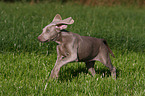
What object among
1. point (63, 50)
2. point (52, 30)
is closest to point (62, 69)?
point (63, 50)

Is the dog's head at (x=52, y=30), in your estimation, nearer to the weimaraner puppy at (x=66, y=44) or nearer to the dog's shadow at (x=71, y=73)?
the weimaraner puppy at (x=66, y=44)

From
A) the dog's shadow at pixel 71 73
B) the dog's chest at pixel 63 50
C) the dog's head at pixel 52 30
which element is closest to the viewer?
the dog's head at pixel 52 30

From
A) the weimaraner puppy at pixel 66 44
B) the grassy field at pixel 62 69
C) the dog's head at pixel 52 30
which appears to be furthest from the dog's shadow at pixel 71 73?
the dog's head at pixel 52 30

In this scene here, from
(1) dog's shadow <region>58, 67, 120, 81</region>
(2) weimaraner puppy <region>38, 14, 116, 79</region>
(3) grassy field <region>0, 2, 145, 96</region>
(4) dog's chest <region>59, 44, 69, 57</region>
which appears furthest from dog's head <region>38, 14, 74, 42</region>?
(1) dog's shadow <region>58, 67, 120, 81</region>

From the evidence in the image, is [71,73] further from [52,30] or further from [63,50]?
[52,30]

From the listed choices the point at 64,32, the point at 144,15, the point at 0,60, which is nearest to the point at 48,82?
the point at 64,32

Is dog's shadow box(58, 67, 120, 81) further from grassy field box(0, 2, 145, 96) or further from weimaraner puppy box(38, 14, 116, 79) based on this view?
weimaraner puppy box(38, 14, 116, 79)

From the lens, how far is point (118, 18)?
11727 mm

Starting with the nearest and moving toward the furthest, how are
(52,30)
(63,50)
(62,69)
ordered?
1. (52,30)
2. (63,50)
3. (62,69)

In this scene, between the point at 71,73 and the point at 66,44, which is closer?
the point at 66,44

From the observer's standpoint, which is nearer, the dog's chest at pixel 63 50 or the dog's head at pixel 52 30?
the dog's head at pixel 52 30

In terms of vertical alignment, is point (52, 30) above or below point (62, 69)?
above

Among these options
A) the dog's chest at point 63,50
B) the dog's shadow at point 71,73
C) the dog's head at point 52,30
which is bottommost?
the dog's shadow at point 71,73

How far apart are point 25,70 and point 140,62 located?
309 centimetres
